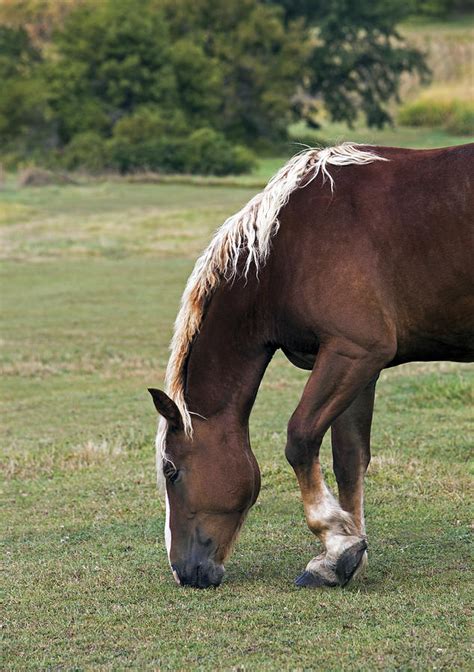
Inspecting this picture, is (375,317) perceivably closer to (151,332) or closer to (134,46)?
(151,332)

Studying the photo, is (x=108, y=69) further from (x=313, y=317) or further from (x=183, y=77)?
(x=313, y=317)

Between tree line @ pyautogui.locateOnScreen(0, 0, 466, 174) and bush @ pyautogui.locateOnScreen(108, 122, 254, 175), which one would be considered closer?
bush @ pyautogui.locateOnScreen(108, 122, 254, 175)

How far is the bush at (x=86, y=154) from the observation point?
42438 millimetres

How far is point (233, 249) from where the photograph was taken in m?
5.43

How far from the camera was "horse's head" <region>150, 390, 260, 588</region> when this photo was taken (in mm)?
5387

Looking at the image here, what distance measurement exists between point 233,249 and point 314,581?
62.6 inches

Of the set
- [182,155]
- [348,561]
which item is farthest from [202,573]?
[182,155]

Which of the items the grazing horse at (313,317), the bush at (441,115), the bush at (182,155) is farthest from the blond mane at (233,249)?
the bush at (441,115)

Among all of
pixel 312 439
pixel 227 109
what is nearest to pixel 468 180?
pixel 312 439

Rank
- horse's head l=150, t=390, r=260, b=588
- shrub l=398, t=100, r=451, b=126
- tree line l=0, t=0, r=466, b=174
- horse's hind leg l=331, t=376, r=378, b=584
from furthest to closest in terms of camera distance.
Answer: shrub l=398, t=100, r=451, b=126 < tree line l=0, t=0, r=466, b=174 < horse's hind leg l=331, t=376, r=378, b=584 < horse's head l=150, t=390, r=260, b=588

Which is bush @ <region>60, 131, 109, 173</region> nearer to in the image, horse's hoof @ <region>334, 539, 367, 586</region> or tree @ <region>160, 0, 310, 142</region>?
tree @ <region>160, 0, 310, 142</region>

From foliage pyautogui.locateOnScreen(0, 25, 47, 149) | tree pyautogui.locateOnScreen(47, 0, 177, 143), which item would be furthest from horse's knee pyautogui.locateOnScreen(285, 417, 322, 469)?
foliage pyautogui.locateOnScreen(0, 25, 47, 149)

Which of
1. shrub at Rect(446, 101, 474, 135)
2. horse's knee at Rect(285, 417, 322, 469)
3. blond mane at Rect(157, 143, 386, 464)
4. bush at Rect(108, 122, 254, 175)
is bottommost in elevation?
shrub at Rect(446, 101, 474, 135)

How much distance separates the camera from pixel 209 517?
5.40 metres
